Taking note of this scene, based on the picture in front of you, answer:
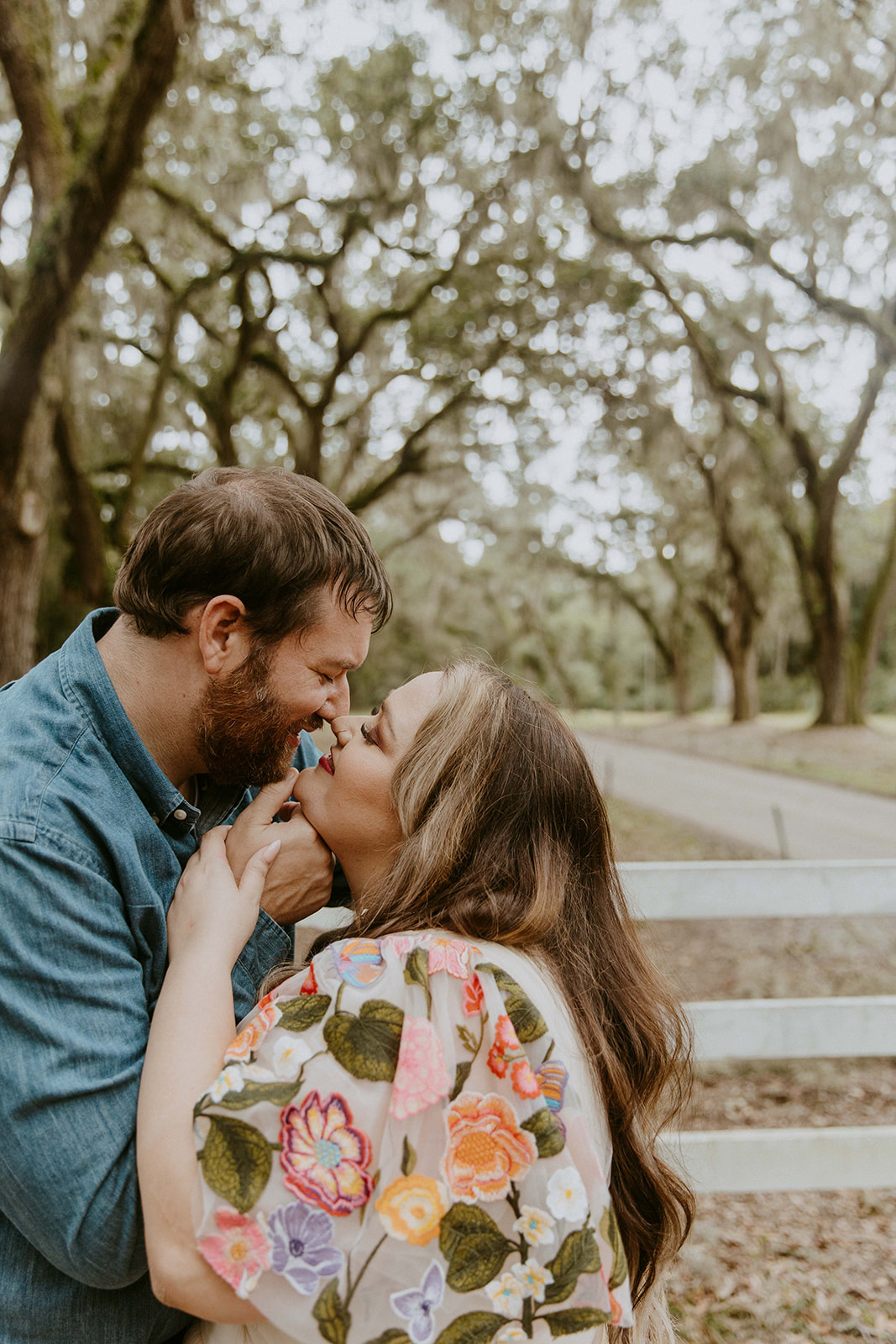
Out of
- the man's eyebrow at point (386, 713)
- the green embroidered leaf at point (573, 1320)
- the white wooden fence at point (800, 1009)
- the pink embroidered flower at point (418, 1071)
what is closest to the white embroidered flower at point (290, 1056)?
the pink embroidered flower at point (418, 1071)

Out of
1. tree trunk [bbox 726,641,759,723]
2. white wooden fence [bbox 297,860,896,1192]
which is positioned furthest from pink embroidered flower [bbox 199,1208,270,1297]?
tree trunk [bbox 726,641,759,723]

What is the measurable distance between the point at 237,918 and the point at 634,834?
8155 mm

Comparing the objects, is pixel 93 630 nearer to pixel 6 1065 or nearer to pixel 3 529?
pixel 6 1065

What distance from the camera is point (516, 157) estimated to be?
31.7ft

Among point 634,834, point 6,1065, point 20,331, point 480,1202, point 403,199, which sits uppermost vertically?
point 403,199

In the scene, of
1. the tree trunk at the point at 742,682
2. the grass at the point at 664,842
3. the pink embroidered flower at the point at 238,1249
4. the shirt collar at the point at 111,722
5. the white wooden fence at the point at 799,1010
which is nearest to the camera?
the pink embroidered flower at the point at 238,1249

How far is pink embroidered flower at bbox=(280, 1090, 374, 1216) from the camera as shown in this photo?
4.16ft

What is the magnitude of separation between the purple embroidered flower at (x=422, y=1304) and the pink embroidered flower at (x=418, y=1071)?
21 centimetres

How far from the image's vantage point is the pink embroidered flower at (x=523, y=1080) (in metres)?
1.34

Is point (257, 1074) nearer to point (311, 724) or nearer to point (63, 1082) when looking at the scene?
point (63, 1082)

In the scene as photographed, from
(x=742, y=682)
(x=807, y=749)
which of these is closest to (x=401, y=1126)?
(x=807, y=749)

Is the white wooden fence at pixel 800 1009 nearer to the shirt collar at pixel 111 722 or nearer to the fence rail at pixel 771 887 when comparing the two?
the fence rail at pixel 771 887

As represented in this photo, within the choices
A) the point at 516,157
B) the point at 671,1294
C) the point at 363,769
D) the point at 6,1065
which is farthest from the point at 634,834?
the point at 6,1065

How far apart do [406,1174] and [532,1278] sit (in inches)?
9.3
